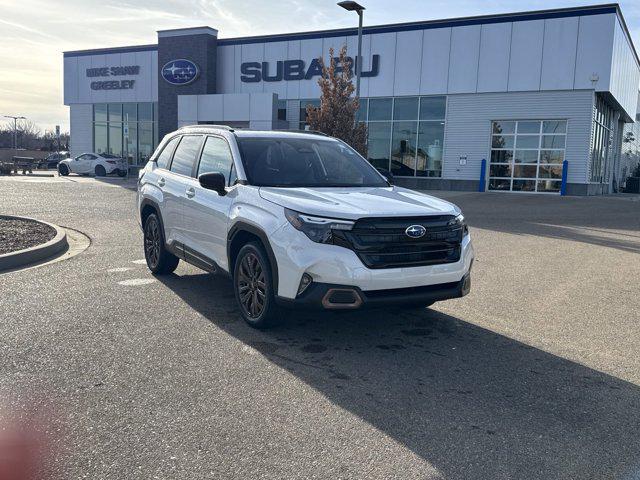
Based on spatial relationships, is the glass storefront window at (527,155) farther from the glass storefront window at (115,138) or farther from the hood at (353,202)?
the glass storefront window at (115,138)

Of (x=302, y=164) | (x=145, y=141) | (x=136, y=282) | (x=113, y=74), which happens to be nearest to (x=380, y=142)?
(x=145, y=141)

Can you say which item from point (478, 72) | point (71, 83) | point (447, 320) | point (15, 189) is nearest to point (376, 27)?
point (478, 72)

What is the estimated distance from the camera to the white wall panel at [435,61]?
27969 millimetres

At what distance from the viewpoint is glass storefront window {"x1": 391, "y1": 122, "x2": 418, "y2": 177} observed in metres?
30.0

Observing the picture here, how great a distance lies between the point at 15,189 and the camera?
21.1 meters

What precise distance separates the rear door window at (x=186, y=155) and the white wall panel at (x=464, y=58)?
75.9 ft

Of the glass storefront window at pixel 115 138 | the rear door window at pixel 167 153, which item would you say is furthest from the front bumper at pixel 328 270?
the glass storefront window at pixel 115 138

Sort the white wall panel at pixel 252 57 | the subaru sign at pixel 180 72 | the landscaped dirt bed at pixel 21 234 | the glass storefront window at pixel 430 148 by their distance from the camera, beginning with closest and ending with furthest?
the landscaped dirt bed at pixel 21 234, the glass storefront window at pixel 430 148, the white wall panel at pixel 252 57, the subaru sign at pixel 180 72

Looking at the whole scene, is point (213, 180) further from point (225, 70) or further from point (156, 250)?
point (225, 70)

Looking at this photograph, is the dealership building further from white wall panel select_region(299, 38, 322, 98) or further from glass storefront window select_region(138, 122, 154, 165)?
glass storefront window select_region(138, 122, 154, 165)

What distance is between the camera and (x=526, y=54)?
26328 millimetres

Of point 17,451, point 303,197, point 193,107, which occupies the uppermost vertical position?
point 193,107

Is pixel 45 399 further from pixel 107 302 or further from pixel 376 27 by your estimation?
pixel 376 27

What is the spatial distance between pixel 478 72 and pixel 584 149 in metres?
5.87
